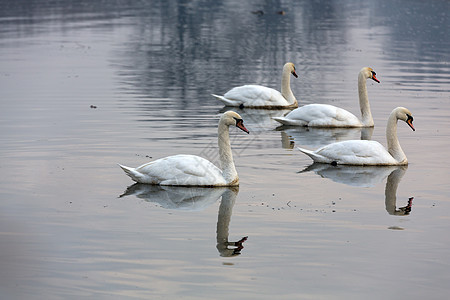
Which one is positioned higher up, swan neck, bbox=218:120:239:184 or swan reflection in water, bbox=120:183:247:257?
swan neck, bbox=218:120:239:184

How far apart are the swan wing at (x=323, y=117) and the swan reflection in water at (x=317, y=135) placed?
→ 0.14m

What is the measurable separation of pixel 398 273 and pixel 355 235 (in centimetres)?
164

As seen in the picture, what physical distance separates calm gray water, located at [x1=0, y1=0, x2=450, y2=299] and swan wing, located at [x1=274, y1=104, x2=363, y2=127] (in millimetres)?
261

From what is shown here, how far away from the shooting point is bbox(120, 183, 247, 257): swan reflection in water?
42.9ft

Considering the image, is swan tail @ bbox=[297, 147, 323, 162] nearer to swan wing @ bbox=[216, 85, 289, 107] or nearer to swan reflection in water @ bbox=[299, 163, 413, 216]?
swan reflection in water @ bbox=[299, 163, 413, 216]

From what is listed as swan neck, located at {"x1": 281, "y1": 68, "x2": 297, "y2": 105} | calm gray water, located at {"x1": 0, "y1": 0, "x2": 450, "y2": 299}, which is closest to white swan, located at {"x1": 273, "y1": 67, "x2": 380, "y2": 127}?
calm gray water, located at {"x1": 0, "y1": 0, "x2": 450, "y2": 299}

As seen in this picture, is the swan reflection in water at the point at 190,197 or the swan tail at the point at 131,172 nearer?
the swan reflection in water at the point at 190,197

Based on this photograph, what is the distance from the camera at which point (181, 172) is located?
46.8ft

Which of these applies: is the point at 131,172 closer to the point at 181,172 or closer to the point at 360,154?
the point at 181,172

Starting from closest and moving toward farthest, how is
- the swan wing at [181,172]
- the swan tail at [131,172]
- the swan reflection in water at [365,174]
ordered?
the swan wing at [181,172] → the swan tail at [131,172] → the swan reflection in water at [365,174]

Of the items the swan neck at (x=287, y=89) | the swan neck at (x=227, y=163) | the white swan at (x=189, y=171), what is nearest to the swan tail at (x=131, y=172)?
the white swan at (x=189, y=171)

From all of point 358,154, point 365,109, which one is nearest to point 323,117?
point 365,109

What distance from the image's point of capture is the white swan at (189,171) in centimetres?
1425

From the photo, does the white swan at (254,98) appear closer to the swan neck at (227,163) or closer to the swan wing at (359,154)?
the swan wing at (359,154)
